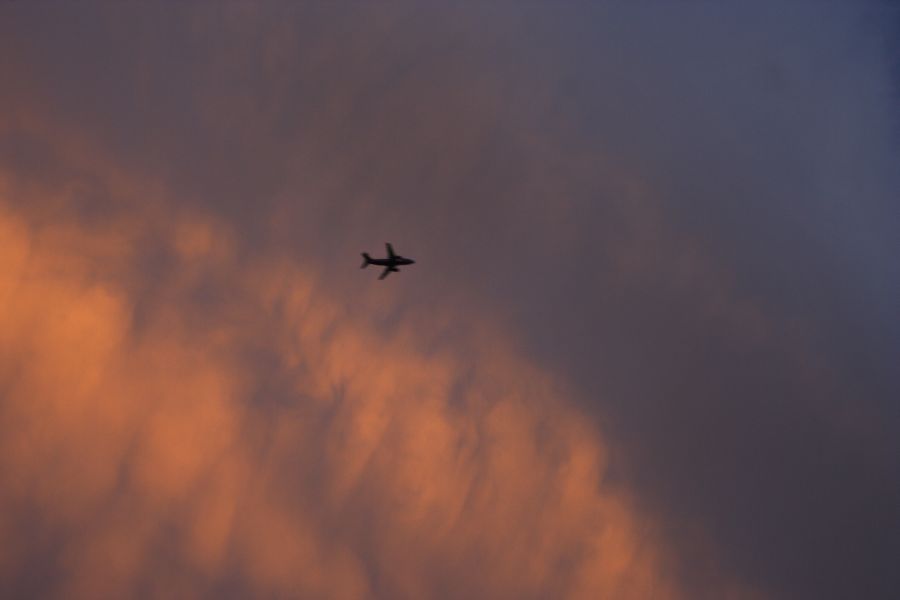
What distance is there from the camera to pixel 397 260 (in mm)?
189000
